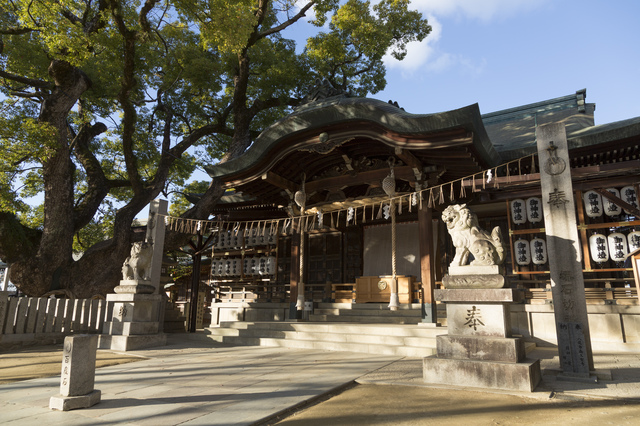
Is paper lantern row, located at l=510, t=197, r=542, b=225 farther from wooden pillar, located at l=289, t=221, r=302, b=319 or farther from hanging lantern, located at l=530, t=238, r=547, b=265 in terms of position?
wooden pillar, located at l=289, t=221, r=302, b=319

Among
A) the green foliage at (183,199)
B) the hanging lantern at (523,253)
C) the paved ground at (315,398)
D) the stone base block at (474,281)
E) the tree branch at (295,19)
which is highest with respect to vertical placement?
the tree branch at (295,19)

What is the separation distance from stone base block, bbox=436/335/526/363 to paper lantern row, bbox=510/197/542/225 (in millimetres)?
5946

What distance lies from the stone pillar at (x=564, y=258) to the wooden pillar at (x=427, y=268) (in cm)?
324

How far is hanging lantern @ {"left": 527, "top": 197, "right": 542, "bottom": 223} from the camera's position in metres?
10.1

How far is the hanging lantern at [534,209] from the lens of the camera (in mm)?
10055

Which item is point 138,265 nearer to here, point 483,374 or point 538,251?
point 483,374

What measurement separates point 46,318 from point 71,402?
7293mm

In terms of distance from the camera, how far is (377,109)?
358 inches

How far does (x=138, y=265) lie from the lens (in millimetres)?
9344

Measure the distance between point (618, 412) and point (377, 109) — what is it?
714 centimetres

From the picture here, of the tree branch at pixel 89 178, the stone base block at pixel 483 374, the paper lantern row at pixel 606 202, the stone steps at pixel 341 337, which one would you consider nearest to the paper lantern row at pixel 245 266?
the stone steps at pixel 341 337

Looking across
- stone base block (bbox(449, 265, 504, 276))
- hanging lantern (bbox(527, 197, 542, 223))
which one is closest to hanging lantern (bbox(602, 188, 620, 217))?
hanging lantern (bbox(527, 197, 542, 223))

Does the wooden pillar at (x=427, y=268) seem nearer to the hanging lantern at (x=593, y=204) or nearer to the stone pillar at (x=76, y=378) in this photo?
the hanging lantern at (x=593, y=204)

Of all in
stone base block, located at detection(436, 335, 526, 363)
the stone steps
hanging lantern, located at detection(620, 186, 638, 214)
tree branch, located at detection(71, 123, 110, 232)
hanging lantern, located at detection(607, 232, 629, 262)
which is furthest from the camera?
tree branch, located at detection(71, 123, 110, 232)
